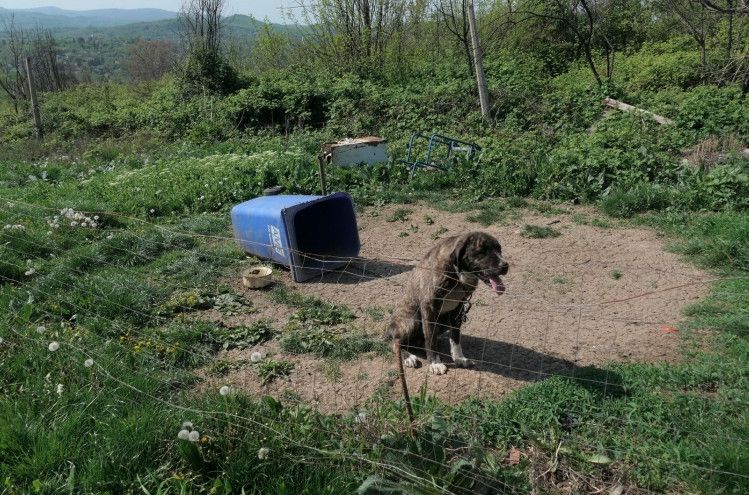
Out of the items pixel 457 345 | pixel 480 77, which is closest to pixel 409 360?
pixel 457 345

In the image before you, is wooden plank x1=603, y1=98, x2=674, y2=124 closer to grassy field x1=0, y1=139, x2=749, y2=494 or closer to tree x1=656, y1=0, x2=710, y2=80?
tree x1=656, y1=0, x2=710, y2=80

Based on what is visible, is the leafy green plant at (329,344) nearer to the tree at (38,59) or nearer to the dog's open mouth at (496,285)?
the dog's open mouth at (496,285)

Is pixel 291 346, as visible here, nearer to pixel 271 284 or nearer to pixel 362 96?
pixel 271 284

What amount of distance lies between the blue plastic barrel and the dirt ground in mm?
226

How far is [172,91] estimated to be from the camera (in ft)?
74.7

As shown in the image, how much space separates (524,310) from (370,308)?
1.49m

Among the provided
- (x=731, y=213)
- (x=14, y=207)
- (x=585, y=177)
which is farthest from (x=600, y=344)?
(x=14, y=207)

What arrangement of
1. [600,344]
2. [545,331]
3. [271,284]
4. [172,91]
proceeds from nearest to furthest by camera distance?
1. [600,344]
2. [545,331]
3. [271,284]
4. [172,91]

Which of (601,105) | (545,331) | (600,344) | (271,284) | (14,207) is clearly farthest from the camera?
(601,105)

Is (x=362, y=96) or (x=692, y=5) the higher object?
(x=692, y=5)

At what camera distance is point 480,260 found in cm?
459

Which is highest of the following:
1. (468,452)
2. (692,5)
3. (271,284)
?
(692,5)

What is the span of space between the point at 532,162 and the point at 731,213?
3297 mm

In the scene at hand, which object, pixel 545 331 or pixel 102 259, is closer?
pixel 545 331
